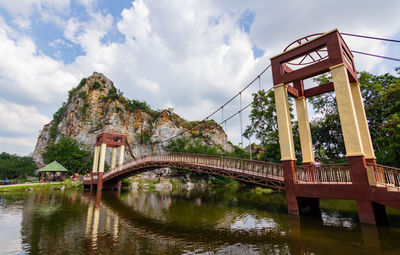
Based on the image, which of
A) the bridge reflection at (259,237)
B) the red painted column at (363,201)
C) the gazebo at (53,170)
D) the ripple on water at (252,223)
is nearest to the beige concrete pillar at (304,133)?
the red painted column at (363,201)

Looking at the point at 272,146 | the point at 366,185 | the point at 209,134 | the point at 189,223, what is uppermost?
the point at 209,134

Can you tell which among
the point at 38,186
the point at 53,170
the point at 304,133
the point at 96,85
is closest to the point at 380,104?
the point at 304,133

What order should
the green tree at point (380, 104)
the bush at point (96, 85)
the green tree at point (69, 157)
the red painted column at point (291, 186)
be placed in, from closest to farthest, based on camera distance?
1. the red painted column at point (291, 186)
2. the green tree at point (380, 104)
3. the green tree at point (69, 157)
4. the bush at point (96, 85)

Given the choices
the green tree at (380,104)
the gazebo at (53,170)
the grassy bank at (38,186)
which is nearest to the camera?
the green tree at (380,104)

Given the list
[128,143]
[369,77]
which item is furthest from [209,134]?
[369,77]

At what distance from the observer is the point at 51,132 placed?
167 ft

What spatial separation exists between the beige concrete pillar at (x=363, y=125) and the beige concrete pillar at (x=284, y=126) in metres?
3.36

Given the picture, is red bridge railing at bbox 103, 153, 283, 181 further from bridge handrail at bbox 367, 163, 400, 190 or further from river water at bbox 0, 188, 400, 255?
bridge handrail at bbox 367, 163, 400, 190

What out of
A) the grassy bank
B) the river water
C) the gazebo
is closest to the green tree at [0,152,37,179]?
the gazebo

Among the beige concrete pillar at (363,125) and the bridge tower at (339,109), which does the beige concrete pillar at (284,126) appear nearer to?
the bridge tower at (339,109)

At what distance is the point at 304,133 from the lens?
36.8 ft

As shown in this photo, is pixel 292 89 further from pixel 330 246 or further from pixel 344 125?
pixel 330 246

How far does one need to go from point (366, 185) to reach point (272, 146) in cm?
1488

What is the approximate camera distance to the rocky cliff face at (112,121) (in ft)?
147
